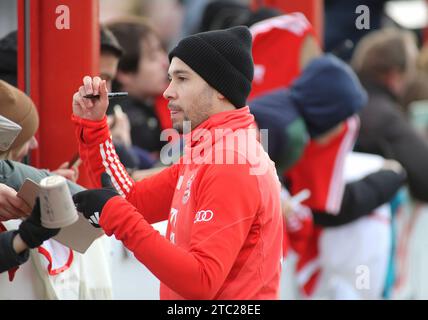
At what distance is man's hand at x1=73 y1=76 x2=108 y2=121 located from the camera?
3330 millimetres

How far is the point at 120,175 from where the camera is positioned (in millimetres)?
3508

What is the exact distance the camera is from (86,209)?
304 centimetres

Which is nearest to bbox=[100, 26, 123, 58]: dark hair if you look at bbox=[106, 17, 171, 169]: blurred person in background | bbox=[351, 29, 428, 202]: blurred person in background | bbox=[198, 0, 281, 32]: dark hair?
bbox=[106, 17, 171, 169]: blurred person in background

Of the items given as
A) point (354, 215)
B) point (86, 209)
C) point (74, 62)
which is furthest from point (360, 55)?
point (86, 209)

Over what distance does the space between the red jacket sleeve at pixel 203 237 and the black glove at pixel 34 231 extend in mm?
204

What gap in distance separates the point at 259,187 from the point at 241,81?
0.37 meters

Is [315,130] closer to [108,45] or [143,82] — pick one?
[143,82]

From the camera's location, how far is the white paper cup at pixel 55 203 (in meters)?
2.98

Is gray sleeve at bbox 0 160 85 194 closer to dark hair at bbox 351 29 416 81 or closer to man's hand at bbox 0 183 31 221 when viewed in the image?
man's hand at bbox 0 183 31 221

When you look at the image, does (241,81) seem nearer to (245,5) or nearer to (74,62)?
(74,62)

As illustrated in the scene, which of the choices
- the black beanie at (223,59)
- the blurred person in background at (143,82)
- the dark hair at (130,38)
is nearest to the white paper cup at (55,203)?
the black beanie at (223,59)

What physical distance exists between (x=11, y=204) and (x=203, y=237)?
667mm

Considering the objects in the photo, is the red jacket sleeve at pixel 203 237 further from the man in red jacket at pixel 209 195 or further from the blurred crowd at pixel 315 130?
the blurred crowd at pixel 315 130

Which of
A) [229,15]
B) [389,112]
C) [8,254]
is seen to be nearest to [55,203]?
[8,254]
